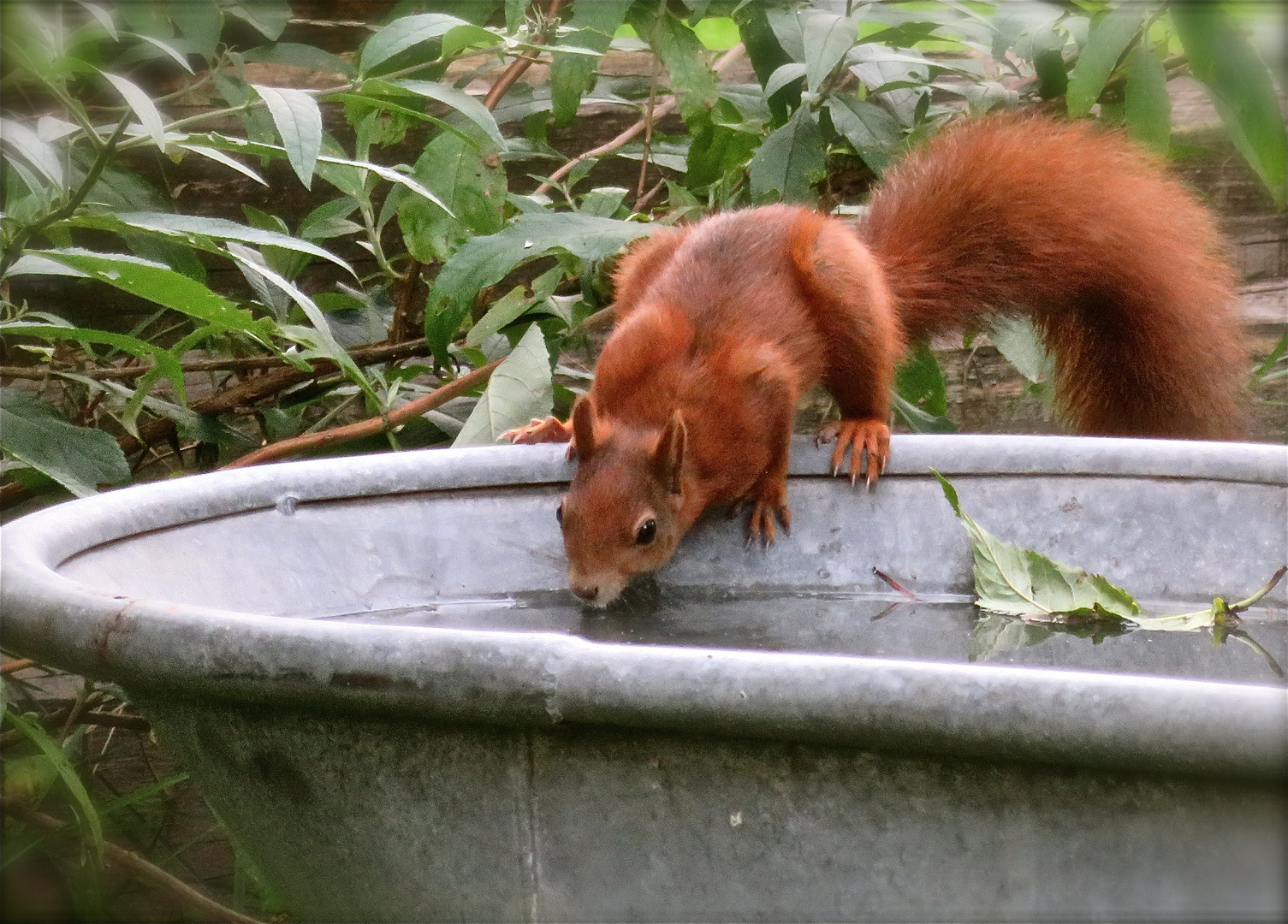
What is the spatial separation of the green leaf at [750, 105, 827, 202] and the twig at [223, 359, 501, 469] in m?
0.44

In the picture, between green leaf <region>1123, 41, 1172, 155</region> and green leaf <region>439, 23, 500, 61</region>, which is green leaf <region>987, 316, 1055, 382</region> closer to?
green leaf <region>1123, 41, 1172, 155</region>

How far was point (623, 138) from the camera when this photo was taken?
1.93 m

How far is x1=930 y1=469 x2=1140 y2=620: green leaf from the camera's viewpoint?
3.41 feet

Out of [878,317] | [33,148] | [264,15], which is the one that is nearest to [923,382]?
[878,317]

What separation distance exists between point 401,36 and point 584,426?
414mm

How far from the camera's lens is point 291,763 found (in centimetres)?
61

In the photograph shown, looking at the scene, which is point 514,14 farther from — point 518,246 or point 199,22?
point 199,22

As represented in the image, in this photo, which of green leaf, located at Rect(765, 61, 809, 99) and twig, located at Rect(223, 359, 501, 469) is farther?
green leaf, located at Rect(765, 61, 809, 99)

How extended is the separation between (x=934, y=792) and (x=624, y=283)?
112cm

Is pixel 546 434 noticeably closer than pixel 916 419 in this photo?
Yes

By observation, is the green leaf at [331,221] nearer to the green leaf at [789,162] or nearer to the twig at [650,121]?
the twig at [650,121]

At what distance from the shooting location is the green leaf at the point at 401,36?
1.20 metres

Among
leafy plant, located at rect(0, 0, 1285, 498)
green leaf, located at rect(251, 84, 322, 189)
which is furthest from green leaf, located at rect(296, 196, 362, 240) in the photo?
green leaf, located at rect(251, 84, 322, 189)

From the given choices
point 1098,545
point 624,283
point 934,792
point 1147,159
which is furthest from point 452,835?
point 1147,159
